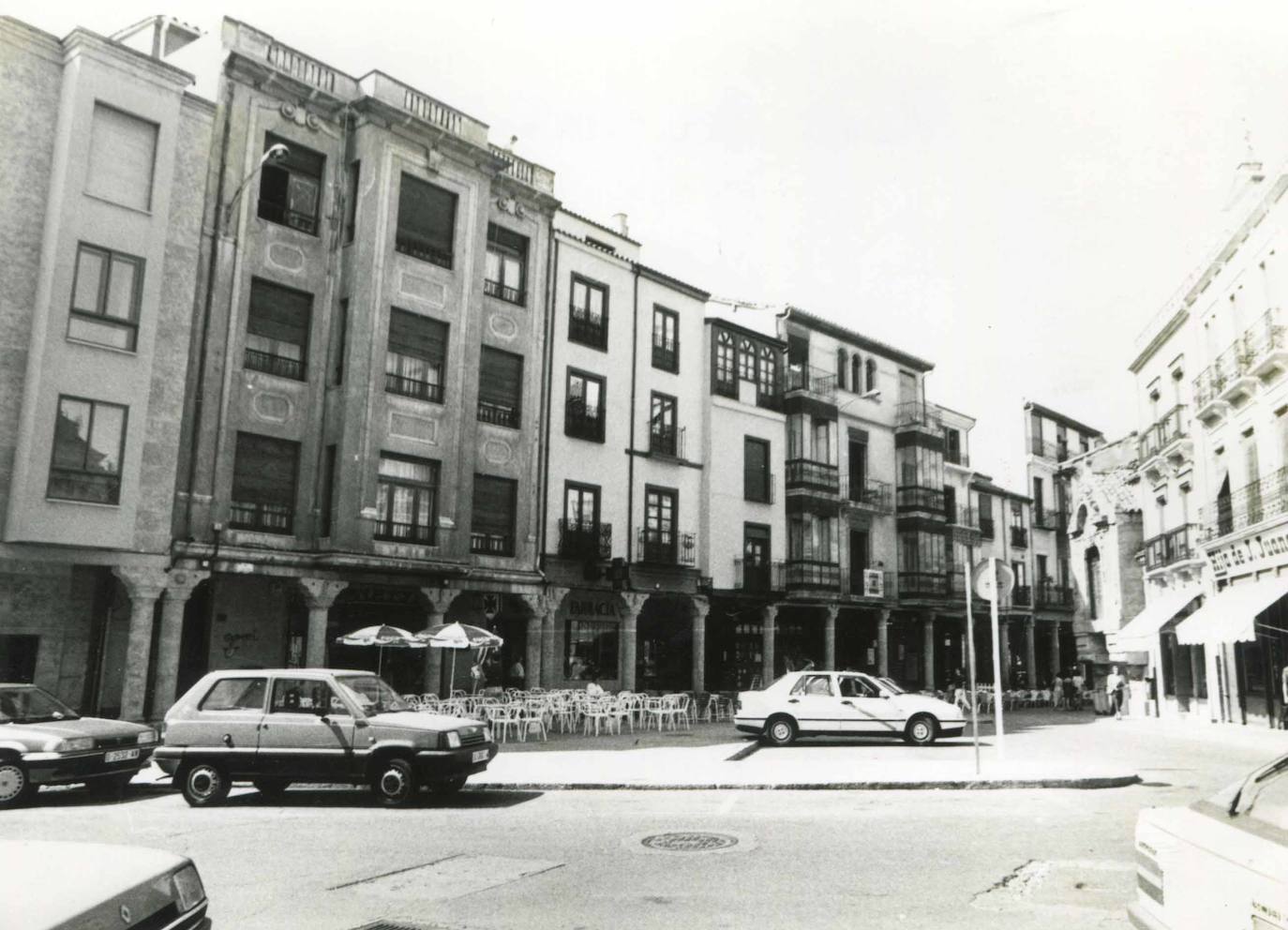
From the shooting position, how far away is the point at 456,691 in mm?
24047

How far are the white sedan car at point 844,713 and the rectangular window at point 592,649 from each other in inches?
354

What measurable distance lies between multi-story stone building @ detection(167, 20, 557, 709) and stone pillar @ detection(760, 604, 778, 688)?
10.5m

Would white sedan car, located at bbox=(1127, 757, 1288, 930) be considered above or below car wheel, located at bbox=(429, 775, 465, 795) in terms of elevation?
above

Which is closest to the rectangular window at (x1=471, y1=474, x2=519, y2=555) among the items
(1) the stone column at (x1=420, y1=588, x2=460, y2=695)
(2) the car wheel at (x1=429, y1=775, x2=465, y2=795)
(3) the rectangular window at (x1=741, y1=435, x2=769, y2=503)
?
(1) the stone column at (x1=420, y1=588, x2=460, y2=695)

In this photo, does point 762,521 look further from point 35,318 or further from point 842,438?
point 35,318

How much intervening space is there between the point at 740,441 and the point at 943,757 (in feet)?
62.0

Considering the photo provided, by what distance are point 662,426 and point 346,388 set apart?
12078mm

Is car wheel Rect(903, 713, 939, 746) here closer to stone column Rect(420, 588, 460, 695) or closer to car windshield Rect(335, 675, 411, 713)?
stone column Rect(420, 588, 460, 695)

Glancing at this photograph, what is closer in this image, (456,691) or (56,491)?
(56,491)

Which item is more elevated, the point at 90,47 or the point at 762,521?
the point at 90,47

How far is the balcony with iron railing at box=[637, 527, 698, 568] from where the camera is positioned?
99.5ft

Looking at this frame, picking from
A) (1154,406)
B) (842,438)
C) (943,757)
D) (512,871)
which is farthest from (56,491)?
(1154,406)

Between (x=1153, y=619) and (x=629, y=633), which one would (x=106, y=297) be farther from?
(x=1153, y=619)

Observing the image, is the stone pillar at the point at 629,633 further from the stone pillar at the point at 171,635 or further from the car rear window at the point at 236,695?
the car rear window at the point at 236,695
